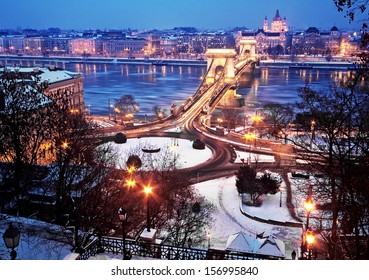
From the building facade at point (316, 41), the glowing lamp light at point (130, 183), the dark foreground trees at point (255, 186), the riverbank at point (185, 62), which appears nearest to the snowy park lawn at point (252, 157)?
the dark foreground trees at point (255, 186)

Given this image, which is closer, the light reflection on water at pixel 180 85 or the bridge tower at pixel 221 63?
the light reflection on water at pixel 180 85

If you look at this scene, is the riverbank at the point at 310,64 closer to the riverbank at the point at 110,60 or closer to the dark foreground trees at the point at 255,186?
the riverbank at the point at 110,60

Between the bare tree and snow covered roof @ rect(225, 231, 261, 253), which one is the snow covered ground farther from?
the bare tree

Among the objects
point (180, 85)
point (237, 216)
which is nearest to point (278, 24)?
point (180, 85)

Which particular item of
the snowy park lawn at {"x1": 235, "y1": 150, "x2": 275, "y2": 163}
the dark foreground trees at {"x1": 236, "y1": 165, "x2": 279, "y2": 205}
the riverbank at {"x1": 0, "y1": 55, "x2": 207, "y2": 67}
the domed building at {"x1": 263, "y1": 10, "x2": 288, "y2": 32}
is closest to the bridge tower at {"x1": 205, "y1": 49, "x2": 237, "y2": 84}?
the snowy park lawn at {"x1": 235, "y1": 150, "x2": 275, "y2": 163}

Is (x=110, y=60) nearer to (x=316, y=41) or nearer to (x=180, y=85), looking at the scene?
(x=180, y=85)

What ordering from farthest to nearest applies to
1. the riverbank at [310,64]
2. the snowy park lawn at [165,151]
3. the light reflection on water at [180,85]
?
the riverbank at [310,64] < the light reflection on water at [180,85] < the snowy park lawn at [165,151]
